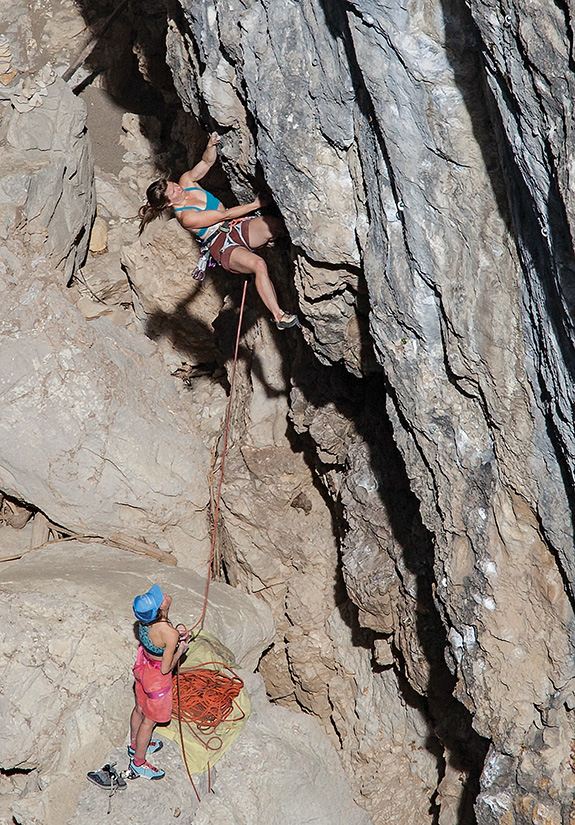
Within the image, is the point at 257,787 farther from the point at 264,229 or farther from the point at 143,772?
the point at 264,229

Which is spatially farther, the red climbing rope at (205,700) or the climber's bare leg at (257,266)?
the climber's bare leg at (257,266)

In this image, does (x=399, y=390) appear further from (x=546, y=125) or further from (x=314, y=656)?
(x=314, y=656)

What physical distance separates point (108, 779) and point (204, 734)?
78 centimetres

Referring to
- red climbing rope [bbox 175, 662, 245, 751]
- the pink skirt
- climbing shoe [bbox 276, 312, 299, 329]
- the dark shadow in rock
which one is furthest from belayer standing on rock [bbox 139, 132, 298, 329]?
red climbing rope [bbox 175, 662, 245, 751]

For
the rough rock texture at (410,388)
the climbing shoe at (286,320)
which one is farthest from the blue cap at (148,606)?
the climbing shoe at (286,320)

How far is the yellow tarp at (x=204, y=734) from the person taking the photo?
18.3 ft

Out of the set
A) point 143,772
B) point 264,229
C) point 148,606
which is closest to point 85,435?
point 148,606

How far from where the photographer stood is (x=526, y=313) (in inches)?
151

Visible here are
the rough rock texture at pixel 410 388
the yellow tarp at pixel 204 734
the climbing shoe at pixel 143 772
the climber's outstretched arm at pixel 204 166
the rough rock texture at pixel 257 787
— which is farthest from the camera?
the climber's outstretched arm at pixel 204 166

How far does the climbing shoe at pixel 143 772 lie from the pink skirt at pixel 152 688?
0.34 m

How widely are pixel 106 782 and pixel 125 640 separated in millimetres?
1042

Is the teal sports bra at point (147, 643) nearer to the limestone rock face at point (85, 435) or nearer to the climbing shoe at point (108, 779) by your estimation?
the climbing shoe at point (108, 779)

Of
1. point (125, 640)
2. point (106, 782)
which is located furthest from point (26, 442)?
point (106, 782)

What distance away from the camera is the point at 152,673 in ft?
17.4
